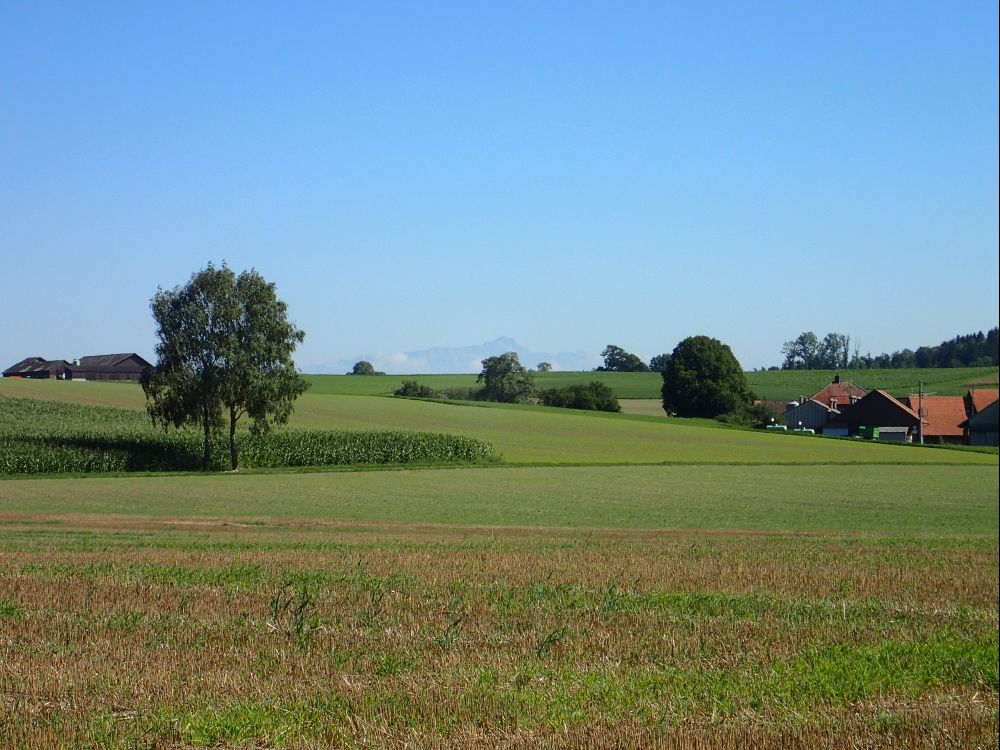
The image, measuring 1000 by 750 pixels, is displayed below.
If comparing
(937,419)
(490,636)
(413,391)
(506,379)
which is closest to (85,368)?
(413,391)

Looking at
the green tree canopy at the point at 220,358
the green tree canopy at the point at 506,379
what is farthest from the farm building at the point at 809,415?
the green tree canopy at the point at 220,358

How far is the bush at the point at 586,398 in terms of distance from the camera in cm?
12519

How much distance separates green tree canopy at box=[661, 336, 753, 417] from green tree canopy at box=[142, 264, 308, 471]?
72.2 metres

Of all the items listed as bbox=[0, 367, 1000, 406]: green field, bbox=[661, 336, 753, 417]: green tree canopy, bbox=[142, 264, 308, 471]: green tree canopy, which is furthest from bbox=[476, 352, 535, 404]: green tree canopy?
bbox=[142, 264, 308, 471]: green tree canopy

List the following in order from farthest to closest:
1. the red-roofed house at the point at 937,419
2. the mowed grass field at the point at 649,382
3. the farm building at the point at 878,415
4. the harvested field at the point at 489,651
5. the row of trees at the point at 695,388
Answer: the row of trees at the point at 695,388 → the mowed grass field at the point at 649,382 → the farm building at the point at 878,415 → the red-roofed house at the point at 937,419 → the harvested field at the point at 489,651

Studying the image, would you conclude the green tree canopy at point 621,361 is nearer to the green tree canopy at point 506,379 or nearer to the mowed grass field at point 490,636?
the green tree canopy at point 506,379

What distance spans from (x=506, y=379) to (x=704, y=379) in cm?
2530

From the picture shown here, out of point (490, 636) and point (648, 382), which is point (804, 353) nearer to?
point (648, 382)

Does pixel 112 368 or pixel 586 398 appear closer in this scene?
pixel 586 398

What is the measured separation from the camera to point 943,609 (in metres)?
13.6

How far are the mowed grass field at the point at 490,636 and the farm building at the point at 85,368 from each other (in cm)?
10886

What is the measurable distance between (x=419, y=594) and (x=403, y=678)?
14.0 ft

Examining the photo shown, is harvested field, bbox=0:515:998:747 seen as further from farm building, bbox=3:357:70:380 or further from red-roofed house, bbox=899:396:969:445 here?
farm building, bbox=3:357:70:380

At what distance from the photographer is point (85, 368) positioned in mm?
132000
